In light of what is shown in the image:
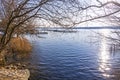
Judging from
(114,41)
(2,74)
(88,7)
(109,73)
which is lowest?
(109,73)

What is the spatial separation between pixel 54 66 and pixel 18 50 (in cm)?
1434

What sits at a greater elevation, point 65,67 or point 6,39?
point 6,39

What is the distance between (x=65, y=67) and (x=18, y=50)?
15484 millimetres

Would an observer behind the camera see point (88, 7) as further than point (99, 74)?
No

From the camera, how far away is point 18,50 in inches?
1679

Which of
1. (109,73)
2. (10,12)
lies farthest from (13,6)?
(109,73)

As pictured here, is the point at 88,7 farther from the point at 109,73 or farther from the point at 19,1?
the point at 109,73

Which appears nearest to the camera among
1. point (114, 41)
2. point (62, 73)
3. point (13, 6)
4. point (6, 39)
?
point (114, 41)

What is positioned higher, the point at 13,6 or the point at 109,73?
the point at 13,6

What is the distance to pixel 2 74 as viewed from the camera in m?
17.4

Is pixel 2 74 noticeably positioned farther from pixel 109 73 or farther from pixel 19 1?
pixel 109 73

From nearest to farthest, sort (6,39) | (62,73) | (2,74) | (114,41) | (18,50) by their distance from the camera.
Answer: (114,41) < (6,39) < (2,74) < (62,73) < (18,50)

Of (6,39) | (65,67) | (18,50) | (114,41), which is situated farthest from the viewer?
(18,50)

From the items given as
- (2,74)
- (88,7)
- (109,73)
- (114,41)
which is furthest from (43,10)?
(109,73)
